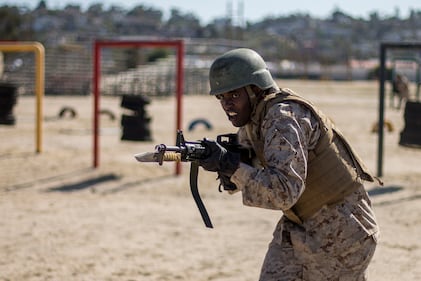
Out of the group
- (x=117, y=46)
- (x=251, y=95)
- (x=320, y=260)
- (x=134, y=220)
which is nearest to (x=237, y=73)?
(x=251, y=95)

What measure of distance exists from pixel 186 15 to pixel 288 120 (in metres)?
150

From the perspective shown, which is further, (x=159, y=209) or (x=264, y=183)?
(x=159, y=209)

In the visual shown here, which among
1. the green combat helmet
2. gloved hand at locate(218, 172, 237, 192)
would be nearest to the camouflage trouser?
gloved hand at locate(218, 172, 237, 192)

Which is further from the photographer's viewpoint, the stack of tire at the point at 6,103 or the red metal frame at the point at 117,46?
the stack of tire at the point at 6,103

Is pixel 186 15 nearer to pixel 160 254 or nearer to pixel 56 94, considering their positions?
pixel 56 94

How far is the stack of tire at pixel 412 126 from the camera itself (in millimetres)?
10023

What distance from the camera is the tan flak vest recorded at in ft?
10.3

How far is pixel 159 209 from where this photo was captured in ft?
27.1

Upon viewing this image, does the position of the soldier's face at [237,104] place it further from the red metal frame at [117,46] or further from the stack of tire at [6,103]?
the stack of tire at [6,103]

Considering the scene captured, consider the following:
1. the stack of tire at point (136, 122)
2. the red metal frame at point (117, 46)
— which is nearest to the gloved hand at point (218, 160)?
the red metal frame at point (117, 46)

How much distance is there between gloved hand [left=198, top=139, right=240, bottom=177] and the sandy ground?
2.76 m

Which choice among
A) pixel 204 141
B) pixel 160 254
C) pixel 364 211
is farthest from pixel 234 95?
pixel 160 254

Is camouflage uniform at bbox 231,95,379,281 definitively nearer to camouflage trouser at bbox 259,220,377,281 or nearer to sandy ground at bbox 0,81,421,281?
camouflage trouser at bbox 259,220,377,281

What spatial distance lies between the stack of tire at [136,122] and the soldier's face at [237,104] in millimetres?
7797
